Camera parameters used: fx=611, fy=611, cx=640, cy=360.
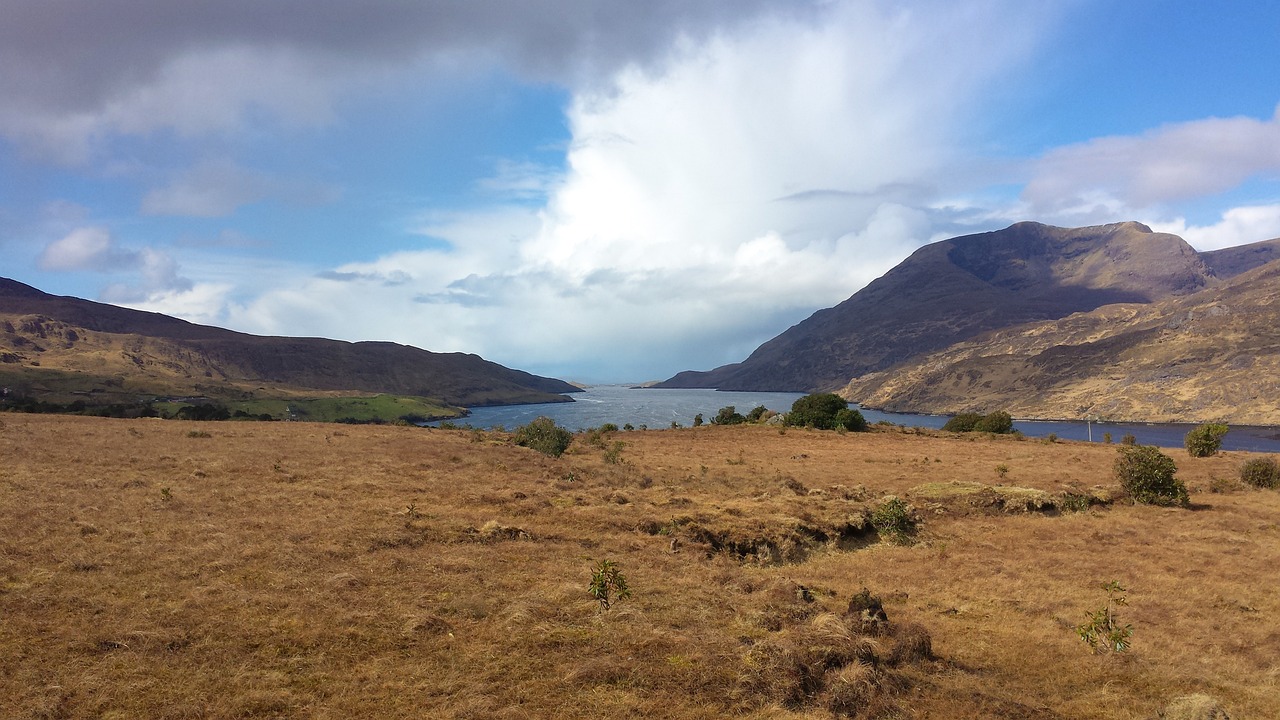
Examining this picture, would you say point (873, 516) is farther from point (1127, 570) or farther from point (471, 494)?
point (471, 494)

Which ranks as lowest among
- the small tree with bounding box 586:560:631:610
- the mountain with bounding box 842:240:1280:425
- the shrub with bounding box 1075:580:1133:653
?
the shrub with bounding box 1075:580:1133:653

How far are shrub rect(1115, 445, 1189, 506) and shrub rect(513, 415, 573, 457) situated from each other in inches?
1237

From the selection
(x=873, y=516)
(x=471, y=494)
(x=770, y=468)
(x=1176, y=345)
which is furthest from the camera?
(x=1176, y=345)

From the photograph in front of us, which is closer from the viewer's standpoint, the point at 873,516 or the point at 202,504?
the point at 202,504

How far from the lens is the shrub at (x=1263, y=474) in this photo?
35438mm

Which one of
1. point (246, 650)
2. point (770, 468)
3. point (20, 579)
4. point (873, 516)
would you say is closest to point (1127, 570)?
point (873, 516)

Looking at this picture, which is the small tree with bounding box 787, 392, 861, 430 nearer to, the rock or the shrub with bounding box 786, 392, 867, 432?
the shrub with bounding box 786, 392, 867, 432

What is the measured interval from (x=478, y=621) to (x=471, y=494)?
37.7 ft

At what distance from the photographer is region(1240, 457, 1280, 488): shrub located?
35.4 m

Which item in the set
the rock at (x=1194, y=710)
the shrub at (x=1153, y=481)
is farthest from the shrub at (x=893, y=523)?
the shrub at (x=1153, y=481)

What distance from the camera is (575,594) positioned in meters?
12.9

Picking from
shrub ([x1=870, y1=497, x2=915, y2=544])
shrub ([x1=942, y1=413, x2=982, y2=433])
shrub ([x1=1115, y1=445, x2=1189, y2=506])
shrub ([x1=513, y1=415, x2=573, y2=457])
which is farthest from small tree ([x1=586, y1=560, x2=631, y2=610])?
shrub ([x1=942, y1=413, x2=982, y2=433])

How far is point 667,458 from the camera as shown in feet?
137

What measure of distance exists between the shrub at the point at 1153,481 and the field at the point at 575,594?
1.30m
